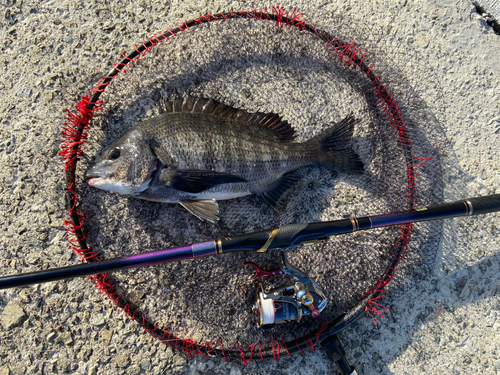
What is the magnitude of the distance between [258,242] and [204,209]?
0.39 metres

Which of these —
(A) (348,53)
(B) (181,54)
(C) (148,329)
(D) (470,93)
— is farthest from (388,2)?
(C) (148,329)

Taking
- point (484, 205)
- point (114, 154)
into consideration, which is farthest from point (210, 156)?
point (484, 205)

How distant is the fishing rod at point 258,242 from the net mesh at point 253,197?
292 millimetres

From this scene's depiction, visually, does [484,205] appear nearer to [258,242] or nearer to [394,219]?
[394,219]

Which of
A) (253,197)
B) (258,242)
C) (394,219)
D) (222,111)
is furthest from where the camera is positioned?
(253,197)

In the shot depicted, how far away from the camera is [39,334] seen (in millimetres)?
2102

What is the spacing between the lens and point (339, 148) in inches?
83.4

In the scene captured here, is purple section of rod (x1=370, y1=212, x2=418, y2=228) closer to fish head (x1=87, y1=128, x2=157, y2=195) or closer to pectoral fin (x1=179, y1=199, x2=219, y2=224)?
pectoral fin (x1=179, y1=199, x2=219, y2=224)

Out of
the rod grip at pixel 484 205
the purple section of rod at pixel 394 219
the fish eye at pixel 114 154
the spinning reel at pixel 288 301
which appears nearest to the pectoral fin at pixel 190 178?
the fish eye at pixel 114 154

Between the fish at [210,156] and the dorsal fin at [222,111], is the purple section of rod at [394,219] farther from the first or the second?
the dorsal fin at [222,111]

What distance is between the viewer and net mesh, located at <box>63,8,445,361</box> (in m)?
2.05

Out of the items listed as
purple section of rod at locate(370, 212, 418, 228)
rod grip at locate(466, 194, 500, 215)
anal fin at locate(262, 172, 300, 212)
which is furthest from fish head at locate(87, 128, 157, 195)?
rod grip at locate(466, 194, 500, 215)

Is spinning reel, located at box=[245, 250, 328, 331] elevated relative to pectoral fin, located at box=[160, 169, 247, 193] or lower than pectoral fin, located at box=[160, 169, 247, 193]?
lower

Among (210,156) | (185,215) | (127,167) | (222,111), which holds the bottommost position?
(185,215)
